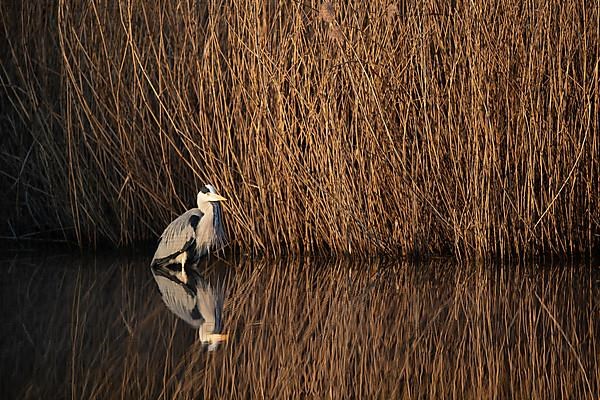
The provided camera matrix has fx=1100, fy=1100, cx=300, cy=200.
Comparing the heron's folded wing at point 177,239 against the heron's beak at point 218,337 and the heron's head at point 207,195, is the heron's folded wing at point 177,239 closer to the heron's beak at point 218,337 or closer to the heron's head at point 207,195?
the heron's head at point 207,195

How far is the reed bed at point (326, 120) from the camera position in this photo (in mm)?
6195

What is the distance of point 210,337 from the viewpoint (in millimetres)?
4645

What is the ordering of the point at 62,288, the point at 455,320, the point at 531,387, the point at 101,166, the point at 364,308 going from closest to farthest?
the point at 531,387, the point at 455,320, the point at 364,308, the point at 62,288, the point at 101,166

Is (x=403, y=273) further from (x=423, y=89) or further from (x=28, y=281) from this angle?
(x=28, y=281)

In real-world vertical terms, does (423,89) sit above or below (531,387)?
above

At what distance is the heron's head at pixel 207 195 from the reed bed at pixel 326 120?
0.22 m

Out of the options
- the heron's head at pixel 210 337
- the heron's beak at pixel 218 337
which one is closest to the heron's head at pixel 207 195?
the heron's head at pixel 210 337

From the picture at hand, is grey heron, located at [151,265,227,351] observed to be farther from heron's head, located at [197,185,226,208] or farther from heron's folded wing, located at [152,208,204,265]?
heron's head, located at [197,185,226,208]

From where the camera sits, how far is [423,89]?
6.25 m

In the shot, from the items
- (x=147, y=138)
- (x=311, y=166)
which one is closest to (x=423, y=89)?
(x=311, y=166)

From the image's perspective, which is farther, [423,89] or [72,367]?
[423,89]

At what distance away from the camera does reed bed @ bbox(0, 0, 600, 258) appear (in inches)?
244

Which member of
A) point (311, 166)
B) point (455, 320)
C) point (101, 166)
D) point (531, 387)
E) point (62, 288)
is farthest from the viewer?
point (101, 166)

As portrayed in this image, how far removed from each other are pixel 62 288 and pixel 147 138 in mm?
1639
